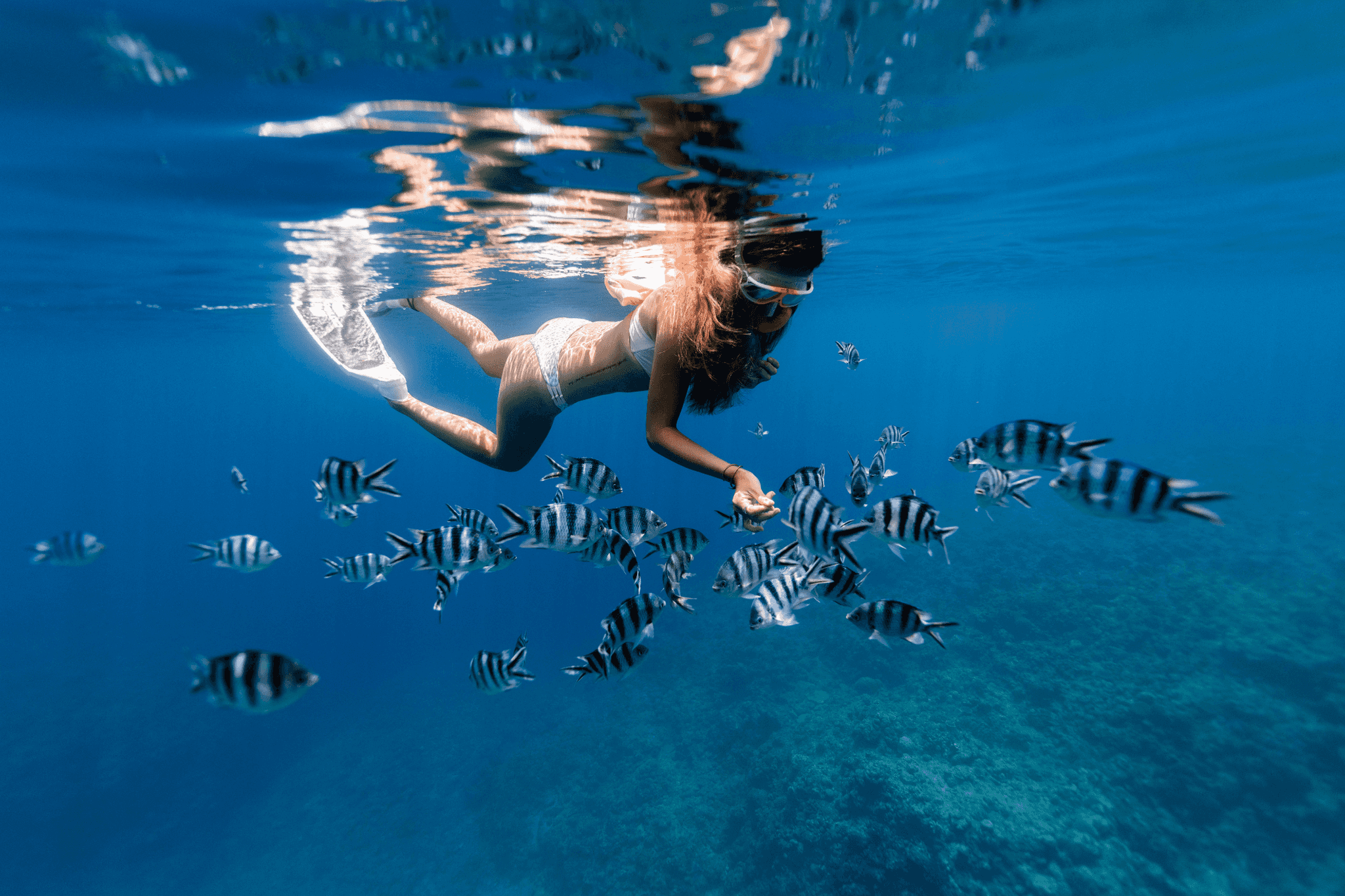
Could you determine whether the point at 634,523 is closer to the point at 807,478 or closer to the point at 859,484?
the point at 807,478

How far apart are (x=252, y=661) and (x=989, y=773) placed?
1164cm

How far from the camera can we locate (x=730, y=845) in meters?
10.1

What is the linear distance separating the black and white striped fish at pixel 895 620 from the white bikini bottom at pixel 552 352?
3199 mm

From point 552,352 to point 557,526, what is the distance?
1.91m

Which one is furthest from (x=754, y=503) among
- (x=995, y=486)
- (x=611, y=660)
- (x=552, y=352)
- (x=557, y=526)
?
(x=995, y=486)

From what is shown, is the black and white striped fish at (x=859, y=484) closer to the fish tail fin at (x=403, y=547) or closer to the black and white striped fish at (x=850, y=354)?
the black and white striped fish at (x=850, y=354)

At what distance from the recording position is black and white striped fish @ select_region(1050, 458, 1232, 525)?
223 cm

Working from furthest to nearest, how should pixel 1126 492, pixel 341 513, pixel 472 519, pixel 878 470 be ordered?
pixel 878 470, pixel 341 513, pixel 472 519, pixel 1126 492

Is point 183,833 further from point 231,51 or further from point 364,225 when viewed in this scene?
point 231,51

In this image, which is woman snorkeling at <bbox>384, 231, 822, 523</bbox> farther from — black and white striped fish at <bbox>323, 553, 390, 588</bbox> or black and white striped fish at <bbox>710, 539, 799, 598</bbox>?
black and white striped fish at <bbox>323, 553, 390, 588</bbox>

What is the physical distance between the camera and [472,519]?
212 inches

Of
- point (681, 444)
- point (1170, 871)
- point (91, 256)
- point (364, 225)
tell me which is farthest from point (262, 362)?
point (1170, 871)

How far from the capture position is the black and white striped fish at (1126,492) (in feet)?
7.31

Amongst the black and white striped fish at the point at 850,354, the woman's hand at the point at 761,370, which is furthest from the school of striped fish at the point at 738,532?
the black and white striped fish at the point at 850,354
